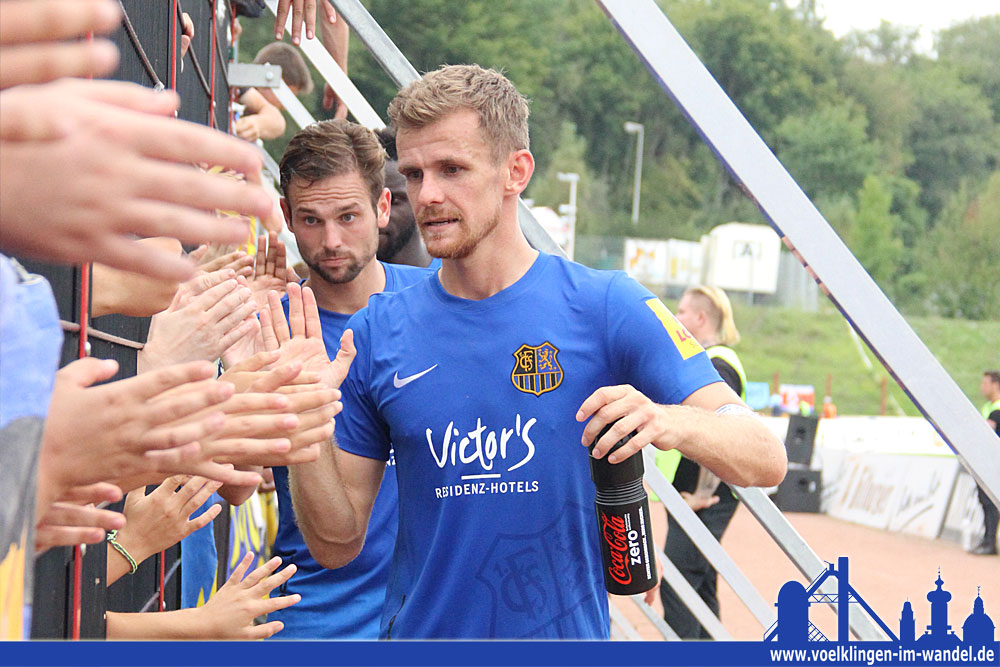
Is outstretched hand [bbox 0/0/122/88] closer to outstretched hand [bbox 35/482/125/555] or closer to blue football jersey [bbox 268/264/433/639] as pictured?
outstretched hand [bbox 35/482/125/555]

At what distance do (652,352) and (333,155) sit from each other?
1574 mm

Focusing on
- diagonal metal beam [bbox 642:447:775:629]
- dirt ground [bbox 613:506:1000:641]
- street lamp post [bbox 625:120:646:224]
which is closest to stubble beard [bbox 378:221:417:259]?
diagonal metal beam [bbox 642:447:775:629]

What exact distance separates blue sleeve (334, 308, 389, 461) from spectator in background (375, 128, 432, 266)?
1.82 meters

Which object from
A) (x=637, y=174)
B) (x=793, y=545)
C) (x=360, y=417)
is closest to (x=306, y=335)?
(x=360, y=417)

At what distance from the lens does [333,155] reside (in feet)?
11.5

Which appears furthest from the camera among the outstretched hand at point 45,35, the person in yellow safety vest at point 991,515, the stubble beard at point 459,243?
the person in yellow safety vest at point 991,515

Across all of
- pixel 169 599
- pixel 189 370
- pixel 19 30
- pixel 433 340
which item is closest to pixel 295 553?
pixel 169 599

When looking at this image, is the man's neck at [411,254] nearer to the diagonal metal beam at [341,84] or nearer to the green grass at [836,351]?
the diagonal metal beam at [341,84]

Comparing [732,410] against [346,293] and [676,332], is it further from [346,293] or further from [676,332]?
[346,293]

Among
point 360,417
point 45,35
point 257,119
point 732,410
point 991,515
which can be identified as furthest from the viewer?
point 991,515

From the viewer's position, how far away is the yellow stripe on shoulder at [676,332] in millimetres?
2379

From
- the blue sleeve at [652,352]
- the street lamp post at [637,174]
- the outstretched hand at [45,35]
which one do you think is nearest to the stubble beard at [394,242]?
the blue sleeve at [652,352]

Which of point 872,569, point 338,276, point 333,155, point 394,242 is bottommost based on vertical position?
point 872,569

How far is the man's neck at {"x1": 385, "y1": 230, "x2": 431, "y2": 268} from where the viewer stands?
4.58 meters
